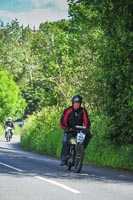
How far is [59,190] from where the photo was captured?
9.72 metres

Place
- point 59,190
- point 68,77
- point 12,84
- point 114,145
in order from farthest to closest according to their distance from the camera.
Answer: point 12,84 < point 68,77 < point 114,145 < point 59,190

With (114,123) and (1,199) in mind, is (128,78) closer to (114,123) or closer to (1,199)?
(114,123)

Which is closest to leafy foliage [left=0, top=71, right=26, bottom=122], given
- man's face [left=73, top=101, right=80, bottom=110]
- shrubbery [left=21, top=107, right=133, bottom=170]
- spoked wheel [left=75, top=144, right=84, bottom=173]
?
shrubbery [left=21, top=107, right=133, bottom=170]

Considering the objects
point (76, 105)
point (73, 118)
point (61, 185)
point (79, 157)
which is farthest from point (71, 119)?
point (61, 185)

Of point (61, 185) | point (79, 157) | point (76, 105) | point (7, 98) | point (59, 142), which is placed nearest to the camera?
point (61, 185)

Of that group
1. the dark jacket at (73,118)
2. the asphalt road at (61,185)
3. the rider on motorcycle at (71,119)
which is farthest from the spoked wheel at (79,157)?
the dark jacket at (73,118)

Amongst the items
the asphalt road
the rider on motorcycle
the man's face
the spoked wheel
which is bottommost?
the asphalt road

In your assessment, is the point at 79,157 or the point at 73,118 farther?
the point at 73,118

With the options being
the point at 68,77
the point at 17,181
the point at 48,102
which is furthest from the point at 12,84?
the point at 17,181

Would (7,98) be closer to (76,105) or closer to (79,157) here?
(76,105)

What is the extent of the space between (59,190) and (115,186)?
4.57 ft

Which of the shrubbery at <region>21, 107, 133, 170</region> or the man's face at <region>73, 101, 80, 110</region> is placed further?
the shrubbery at <region>21, 107, 133, 170</region>

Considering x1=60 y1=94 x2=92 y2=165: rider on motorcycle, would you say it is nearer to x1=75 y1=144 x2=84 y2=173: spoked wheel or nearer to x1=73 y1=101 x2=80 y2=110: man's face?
x1=73 y1=101 x2=80 y2=110: man's face

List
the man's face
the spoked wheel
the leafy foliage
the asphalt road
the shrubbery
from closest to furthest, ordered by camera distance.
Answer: the asphalt road < the spoked wheel < the man's face < the shrubbery < the leafy foliage
